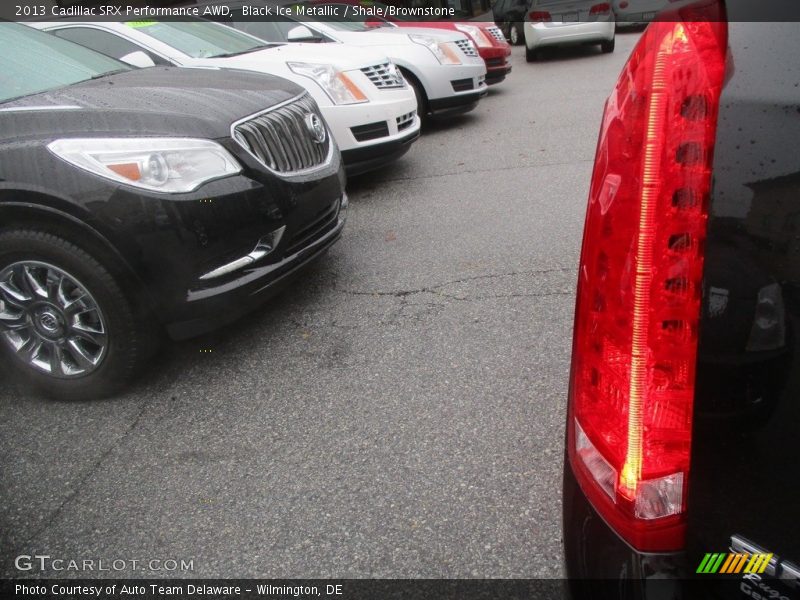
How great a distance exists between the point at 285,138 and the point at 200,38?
331cm

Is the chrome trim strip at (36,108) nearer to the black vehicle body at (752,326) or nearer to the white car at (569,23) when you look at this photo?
the black vehicle body at (752,326)

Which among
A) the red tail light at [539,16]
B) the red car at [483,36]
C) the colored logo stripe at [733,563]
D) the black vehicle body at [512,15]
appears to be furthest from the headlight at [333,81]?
the black vehicle body at [512,15]

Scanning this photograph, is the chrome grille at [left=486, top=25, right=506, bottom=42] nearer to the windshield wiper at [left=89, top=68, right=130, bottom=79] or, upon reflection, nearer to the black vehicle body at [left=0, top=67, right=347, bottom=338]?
the windshield wiper at [left=89, top=68, right=130, bottom=79]

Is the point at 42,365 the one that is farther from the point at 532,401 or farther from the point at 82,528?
the point at 532,401

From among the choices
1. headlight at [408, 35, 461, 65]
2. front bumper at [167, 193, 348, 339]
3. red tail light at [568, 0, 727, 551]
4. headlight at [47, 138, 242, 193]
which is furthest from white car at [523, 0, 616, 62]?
red tail light at [568, 0, 727, 551]

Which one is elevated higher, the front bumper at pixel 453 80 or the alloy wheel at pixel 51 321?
the front bumper at pixel 453 80

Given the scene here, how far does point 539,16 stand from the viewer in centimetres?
1294

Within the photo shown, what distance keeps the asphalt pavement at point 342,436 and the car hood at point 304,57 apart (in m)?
2.04

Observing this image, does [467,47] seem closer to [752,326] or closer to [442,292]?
[442,292]

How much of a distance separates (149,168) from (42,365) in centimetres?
109

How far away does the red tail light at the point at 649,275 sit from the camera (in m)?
0.90

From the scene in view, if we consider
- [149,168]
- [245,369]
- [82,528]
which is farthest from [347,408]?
[149,168]

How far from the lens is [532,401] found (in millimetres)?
2754

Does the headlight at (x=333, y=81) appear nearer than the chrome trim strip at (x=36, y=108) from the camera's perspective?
No
